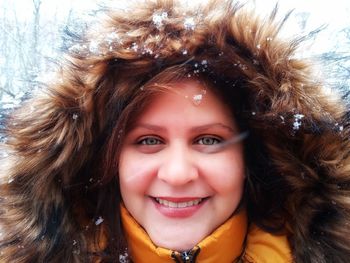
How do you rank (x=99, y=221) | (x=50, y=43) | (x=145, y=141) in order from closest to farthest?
(x=145, y=141) → (x=99, y=221) → (x=50, y=43)

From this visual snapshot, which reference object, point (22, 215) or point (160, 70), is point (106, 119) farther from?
point (22, 215)

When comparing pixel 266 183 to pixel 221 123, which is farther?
pixel 266 183

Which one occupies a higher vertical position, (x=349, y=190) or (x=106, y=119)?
(x=106, y=119)

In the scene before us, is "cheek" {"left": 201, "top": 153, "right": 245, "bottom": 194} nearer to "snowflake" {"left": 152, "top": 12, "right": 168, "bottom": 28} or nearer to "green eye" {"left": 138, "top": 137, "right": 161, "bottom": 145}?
"green eye" {"left": 138, "top": 137, "right": 161, "bottom": 145}

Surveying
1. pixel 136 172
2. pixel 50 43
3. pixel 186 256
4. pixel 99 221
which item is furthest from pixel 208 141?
pixel 50 43

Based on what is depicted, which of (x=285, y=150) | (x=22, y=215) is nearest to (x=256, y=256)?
(x=285, y=150)

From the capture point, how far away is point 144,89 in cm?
136

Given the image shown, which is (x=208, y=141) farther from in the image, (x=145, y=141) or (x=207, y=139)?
(x=145, y=141)

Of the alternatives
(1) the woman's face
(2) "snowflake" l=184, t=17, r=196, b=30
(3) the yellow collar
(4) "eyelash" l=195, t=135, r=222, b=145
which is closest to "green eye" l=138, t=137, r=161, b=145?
(1) the woman's face

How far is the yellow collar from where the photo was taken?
4.41ft

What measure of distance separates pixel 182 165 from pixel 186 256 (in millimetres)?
272

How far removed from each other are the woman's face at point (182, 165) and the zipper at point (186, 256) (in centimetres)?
2

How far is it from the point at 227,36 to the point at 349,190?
1.94 feet

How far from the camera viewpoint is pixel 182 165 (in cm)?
128
